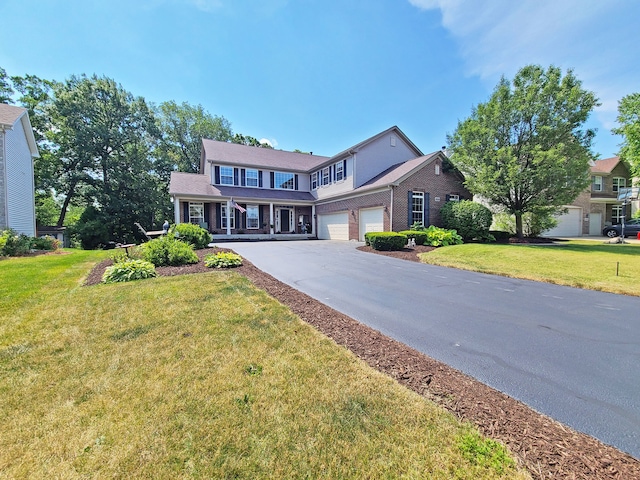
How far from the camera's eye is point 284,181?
80.2 feet

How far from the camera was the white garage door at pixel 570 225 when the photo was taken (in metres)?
23.3

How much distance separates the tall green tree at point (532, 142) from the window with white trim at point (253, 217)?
50.4 feet

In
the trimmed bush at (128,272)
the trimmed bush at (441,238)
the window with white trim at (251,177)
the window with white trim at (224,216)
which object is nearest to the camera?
the trimmed bush at (128,272)

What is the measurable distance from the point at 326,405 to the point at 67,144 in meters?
31.5

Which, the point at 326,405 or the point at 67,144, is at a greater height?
the point at 67,144

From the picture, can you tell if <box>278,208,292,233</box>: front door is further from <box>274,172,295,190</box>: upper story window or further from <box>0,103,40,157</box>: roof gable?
<box>0,103,40,157</box>: roof gable

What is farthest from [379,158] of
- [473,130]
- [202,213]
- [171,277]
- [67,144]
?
[67,144]

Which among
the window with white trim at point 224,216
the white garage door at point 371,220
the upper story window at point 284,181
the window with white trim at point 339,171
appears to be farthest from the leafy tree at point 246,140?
the white garage door at point 371,220

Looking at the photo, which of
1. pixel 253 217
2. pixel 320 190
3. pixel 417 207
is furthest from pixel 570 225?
pixel 253 217

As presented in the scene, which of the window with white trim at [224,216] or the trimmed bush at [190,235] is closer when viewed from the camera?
the trimmed bush at [190,235]

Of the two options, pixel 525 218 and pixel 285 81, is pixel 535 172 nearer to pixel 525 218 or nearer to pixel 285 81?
pixel 525 218

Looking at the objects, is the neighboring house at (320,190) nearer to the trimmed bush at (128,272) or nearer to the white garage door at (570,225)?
the white garage door at (570,225)

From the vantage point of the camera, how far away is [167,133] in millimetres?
33156

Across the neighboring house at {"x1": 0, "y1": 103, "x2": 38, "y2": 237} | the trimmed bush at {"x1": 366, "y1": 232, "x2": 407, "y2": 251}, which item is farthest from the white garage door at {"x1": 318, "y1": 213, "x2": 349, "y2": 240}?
the neighboring house at {"x1": 0, "y1": 103, "x2": 38, "y2": 237}
